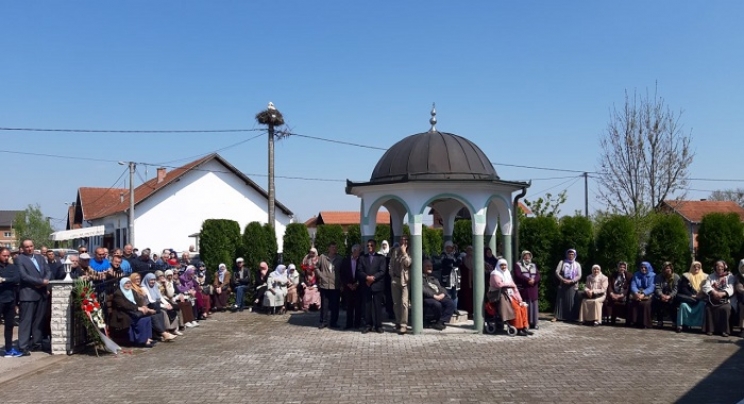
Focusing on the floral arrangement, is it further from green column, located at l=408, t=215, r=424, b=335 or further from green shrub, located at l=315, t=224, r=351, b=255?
green shrub, located at l=315, t=224, r=351, b=255

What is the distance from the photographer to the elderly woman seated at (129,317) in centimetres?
1070

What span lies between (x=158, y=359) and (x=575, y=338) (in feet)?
22.9

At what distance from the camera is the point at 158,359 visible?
9.80 meters

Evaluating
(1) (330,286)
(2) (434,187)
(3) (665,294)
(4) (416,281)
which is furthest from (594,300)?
(1) (330,286)

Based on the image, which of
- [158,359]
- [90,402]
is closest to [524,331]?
[158,359]

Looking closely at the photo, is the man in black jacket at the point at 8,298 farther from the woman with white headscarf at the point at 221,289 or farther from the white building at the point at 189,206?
the white building at the point at 189,206

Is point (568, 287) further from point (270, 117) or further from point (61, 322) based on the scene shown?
point (270, 117)

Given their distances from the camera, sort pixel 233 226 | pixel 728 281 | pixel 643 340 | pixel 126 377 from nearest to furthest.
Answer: pixel 126 377, pixel 643 340, pixel 728 281, pixel 233 226

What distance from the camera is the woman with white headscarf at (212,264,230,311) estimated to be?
52.5 feet

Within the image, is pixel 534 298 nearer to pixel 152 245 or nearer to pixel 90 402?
pixel 90 402

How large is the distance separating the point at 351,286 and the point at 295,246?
5.51m

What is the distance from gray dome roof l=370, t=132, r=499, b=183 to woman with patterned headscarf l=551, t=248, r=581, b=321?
2.52m

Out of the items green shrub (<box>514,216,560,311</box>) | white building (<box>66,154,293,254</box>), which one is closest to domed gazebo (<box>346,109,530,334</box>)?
green shrub (<box>514,216,560,311</box>)

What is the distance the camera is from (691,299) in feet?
40.3
